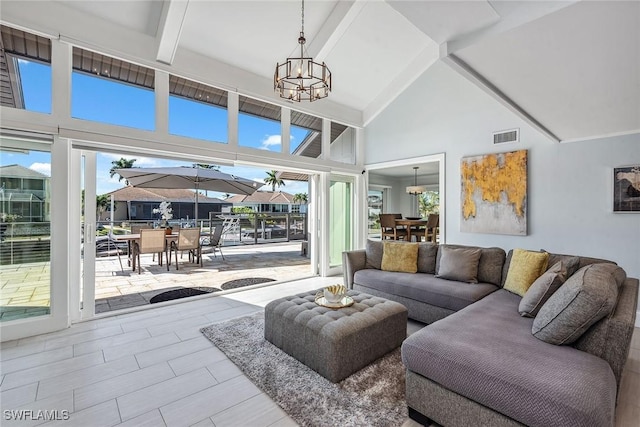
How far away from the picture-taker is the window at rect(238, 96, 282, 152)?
4.62 meters

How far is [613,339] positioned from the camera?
1.62 metres

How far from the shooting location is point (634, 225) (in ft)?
11.2

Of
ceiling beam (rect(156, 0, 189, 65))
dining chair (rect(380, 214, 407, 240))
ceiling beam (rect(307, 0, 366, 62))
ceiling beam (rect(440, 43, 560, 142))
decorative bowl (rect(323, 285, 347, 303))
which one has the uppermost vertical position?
ceiling beam (rect(307, 0, 366, 62))

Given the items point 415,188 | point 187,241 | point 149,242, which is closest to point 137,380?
point 149,242

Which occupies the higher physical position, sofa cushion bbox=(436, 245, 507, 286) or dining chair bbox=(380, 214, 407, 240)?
dining chair bbox=(380, 214, 407, 240)

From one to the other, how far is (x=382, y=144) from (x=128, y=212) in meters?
9.42

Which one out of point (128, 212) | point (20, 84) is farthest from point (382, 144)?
point (128, 212)

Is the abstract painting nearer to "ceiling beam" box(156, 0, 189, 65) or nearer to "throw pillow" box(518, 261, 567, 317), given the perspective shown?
"throw pillow" box(518, 261, 567, 317)

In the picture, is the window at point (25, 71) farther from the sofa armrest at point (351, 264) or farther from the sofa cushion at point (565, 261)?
the sofa cushion at point (565, 261)

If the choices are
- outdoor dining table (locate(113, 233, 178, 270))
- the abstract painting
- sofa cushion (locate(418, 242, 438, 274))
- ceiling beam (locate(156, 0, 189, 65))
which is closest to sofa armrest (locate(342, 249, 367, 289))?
sofa cushion (locate(418, 242, 438, 274))

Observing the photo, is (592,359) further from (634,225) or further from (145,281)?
(145,281)

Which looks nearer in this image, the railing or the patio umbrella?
the railing

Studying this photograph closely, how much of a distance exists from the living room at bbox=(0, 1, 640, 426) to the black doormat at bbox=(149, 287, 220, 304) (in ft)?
1.57

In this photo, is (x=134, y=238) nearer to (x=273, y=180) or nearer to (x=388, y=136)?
(x=388, y=136)
